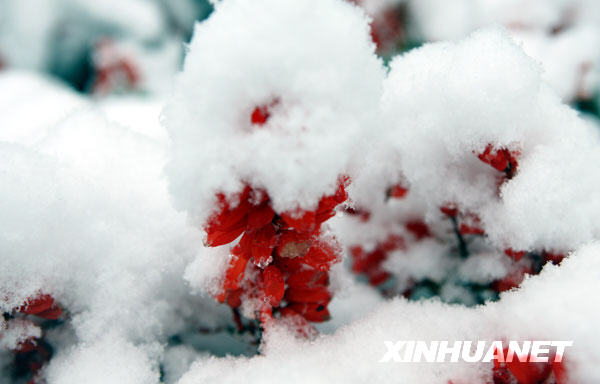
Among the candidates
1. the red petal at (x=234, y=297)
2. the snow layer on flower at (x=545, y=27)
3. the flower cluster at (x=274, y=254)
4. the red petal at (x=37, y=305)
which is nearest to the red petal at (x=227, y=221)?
the flower cluster at (x=274, y=254)

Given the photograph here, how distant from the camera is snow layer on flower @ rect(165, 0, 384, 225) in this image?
0.34 meters

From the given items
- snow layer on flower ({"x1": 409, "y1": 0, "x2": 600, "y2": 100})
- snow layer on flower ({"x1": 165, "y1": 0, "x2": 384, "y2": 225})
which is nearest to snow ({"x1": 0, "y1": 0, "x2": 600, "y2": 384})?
snow layer on flower ({"x1": 165, "y1": 0, "x2": 384, "y2": 225})

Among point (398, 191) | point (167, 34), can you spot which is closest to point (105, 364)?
point (398, 191)

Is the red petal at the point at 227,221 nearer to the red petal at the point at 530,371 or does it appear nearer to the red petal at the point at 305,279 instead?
the red petal at the point at 305,279

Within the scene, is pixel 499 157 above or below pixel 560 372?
above

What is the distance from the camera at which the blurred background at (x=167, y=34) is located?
5.01 ft

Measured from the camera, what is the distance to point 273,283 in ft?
1.43

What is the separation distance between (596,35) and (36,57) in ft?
8.10

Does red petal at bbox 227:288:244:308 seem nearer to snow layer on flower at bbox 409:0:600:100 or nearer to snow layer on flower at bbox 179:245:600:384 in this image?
snow layer on flower at bbox 179:245:600:384

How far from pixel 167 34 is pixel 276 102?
247 centimetres

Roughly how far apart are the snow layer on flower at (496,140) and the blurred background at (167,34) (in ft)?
3.67

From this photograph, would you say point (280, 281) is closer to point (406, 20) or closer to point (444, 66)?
point (444, 66)

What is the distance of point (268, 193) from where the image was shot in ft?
1.17

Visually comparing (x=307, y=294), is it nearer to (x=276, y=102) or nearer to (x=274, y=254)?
(x=274, y=254)
